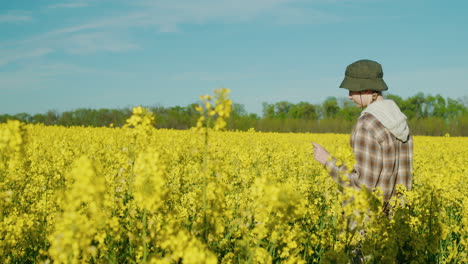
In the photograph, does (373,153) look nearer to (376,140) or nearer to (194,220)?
(376,140)

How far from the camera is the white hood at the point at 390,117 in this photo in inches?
149

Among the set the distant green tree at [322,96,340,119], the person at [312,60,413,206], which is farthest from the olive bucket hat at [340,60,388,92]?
the distant green tree at [322,96,340,119]

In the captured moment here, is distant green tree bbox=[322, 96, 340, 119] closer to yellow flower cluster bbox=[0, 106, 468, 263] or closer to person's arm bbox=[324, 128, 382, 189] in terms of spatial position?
yellow flower cluster bbox=[0, 106, 468, 263]

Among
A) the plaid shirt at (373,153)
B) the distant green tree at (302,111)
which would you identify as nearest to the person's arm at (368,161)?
the plaid shirt at (373,153)

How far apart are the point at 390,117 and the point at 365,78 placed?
47cm

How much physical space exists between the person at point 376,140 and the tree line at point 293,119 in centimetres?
232

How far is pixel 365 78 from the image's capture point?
157 inches

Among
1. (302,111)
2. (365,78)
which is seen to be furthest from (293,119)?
(365,78)

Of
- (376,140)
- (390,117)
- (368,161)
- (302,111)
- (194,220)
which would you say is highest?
(302,111)

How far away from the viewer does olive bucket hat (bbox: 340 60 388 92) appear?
13.0ft

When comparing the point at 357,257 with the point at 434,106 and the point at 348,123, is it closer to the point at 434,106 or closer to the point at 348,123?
the point at 348,123

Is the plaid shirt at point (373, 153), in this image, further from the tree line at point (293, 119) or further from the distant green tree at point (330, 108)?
the distant green tree at point (330, 108)

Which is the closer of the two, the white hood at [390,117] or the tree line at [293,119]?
the white hood at [390,117]

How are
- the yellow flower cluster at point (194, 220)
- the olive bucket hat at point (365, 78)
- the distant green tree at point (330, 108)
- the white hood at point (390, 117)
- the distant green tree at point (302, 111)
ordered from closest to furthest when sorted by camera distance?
the yellow flower cluster at point (194, 220) < the white hood at point (390, 117) < the olive bucket hat at point (365, 78) < the distant green tree at point (330, 108) < the distant green tree at point (302, 111)
